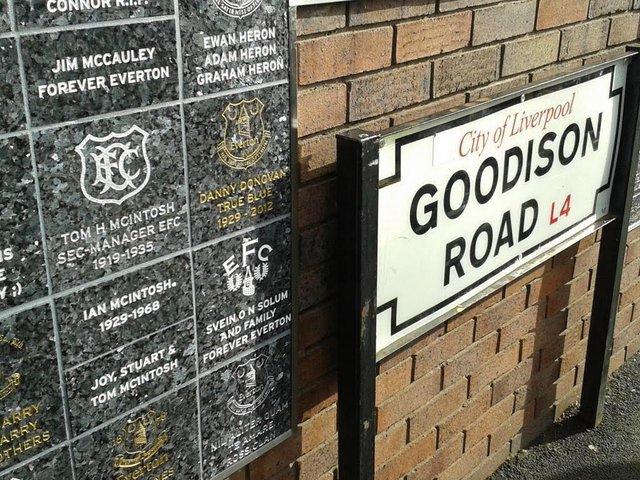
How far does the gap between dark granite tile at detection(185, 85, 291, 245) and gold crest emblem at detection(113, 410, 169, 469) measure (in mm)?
406

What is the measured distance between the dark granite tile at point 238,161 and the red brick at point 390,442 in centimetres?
99

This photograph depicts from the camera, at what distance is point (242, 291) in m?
1.78

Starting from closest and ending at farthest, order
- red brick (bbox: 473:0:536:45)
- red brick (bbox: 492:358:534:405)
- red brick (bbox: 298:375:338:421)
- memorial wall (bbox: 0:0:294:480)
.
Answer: memorial wall (bbox: 0:0:294:480) < red brick (bbox: 298:375:338:421) < red brick (bbox: 473:0:536:45) < red brick (bbox: 492:358:534:405)

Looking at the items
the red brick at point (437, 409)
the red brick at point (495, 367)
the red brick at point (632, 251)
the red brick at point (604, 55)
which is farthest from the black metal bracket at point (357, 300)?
the red brick at point (632, 251)

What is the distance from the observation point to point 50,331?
1433 mm

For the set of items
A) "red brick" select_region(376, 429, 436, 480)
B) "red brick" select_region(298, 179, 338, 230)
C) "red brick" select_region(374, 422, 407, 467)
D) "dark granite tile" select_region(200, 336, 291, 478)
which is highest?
"red brick" select_region(298, 179, 338, 230)

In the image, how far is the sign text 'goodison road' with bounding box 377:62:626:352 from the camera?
193cm

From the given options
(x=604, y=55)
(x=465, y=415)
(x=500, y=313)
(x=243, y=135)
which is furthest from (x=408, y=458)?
(x=604, y=55)

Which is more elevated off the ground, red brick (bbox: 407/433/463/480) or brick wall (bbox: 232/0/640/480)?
brick wall (bbox: 232/0/640/480)

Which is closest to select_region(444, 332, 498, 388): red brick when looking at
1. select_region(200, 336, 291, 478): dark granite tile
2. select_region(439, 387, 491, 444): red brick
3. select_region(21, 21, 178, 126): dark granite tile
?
select_region(439, 387, 491, 444): red brick

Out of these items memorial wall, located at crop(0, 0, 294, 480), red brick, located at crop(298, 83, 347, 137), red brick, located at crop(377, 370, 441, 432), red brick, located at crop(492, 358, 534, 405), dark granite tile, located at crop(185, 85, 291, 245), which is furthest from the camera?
red brick, located at crop(492, 358, 534, 405)

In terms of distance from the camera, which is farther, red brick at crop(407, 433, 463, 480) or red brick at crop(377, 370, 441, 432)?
red brick at crop(407, 433, 463, 480)

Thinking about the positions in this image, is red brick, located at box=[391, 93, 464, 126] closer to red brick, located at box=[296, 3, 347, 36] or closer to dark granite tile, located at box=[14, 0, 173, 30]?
red brick, located at box=[296, 3, 347, 36]

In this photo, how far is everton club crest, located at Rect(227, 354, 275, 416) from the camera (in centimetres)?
185
